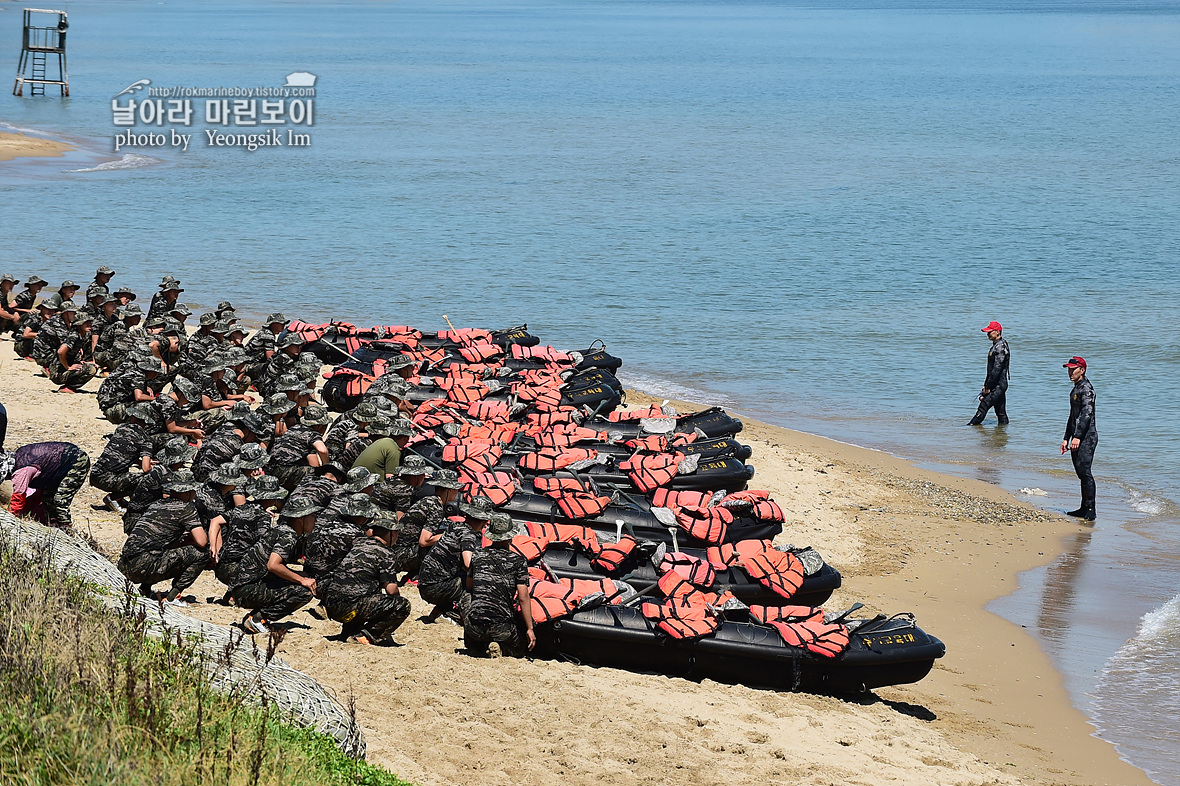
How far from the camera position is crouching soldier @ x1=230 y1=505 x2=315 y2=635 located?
8.77 metres

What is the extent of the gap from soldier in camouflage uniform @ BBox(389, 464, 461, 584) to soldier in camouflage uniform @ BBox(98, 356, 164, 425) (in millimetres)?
4581

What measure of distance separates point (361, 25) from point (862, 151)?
13245 cm

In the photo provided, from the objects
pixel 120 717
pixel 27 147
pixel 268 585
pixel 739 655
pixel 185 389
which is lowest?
pixel 739 655

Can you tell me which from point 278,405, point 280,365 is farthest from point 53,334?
point 278,405

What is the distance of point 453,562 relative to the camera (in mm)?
9328

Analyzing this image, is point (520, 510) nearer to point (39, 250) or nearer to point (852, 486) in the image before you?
point (852, 486)

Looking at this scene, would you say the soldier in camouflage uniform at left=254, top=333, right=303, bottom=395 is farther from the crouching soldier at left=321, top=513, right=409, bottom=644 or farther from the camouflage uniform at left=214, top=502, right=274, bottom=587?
the crouching soldier at left=321, top=513, right=409, bottom=644

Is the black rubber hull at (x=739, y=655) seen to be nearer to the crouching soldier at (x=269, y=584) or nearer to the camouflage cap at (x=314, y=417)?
the crouching soldier at (x=269, y=584)

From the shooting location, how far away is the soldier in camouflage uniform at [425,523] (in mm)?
9734

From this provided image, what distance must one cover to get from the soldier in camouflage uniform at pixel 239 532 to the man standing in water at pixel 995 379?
12682 millimetres

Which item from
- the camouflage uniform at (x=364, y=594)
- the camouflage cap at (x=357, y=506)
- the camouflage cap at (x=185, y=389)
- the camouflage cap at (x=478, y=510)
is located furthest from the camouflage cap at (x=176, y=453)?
the camouflage cap at (x=478, y=510)

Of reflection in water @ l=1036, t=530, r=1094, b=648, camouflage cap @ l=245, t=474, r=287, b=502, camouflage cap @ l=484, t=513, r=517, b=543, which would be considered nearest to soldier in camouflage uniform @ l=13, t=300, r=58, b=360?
camouflage cap @ l=245, t=474, r=287, b=502

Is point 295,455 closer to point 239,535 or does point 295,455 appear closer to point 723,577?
point 239,535

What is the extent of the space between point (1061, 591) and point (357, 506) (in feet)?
26.1
